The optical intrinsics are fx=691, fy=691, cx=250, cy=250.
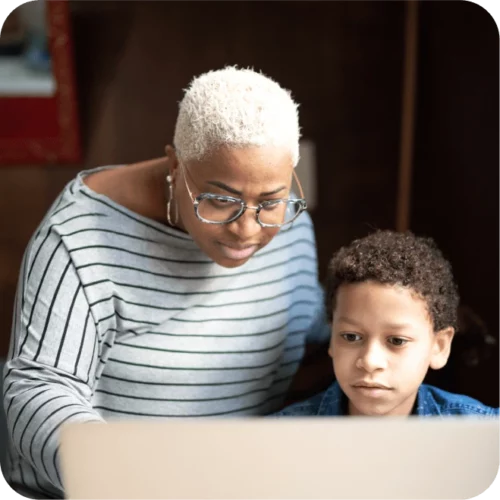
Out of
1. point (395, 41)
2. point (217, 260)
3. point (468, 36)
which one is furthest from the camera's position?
point (395, 41)

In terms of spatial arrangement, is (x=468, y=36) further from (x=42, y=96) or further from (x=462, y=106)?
(x=42, y=96)

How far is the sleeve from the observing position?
1.07 meters

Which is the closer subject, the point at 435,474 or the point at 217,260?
the point at 435,474

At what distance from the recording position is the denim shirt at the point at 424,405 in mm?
1224

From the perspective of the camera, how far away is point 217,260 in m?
1.20

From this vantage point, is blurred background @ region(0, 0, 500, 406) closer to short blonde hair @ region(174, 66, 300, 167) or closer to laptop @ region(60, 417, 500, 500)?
short blonde hair @ region(174, 66, 300, 167)

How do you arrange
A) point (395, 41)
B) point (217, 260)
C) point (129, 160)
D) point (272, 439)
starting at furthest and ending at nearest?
point (395, 41) → point (129, 160) → point (217, 260) → point (272, 439)

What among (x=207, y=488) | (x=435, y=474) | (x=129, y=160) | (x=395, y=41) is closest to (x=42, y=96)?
(x=129, y=160)

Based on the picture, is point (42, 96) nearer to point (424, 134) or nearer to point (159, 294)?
point (159, 294)

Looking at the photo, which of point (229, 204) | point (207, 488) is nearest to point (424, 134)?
point (229, 204)

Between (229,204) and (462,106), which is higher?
(462,106)

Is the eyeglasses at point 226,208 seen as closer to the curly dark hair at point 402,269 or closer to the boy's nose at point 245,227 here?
the boy's nose at point 245,227

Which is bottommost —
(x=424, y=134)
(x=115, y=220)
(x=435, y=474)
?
(x=435, y=474)

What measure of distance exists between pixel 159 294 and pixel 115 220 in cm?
16
